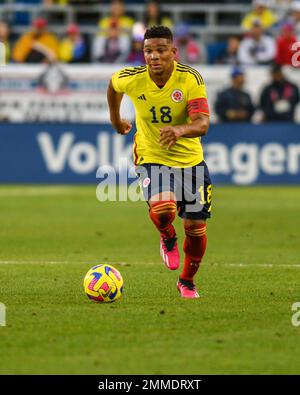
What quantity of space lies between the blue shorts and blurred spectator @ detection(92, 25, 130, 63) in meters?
15.6

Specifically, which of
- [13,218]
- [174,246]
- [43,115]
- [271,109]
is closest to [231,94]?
[271,109]

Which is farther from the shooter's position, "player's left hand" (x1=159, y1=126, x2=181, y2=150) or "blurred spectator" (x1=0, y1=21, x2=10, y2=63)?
"blurred spectator" (x1=0, y1=21, x2=10, y2=63)

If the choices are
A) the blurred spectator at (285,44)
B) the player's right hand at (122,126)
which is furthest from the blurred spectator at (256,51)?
the player's right hand at (122,126)

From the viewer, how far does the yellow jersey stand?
376 inches

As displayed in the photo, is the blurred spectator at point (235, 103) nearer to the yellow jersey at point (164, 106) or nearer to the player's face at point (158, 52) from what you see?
the yellow jersey at point (164, 106)

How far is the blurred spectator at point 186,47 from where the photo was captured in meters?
24.7

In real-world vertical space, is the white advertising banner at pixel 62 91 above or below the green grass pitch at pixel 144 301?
above

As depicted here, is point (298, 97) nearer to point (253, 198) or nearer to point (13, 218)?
point (253, 198)

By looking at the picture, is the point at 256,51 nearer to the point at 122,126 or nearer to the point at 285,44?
the point at 285,44

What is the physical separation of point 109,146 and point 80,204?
2.70m

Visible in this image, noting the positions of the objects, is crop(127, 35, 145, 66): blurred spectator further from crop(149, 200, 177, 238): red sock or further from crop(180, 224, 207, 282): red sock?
crop(180, 224, 207, 282): red sock

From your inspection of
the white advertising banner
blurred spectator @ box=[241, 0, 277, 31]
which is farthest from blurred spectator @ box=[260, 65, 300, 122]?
blurred spectator @ box=[241, 0, 277, 31]

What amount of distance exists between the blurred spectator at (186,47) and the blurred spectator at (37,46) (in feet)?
9.65

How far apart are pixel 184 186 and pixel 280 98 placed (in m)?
14.4
